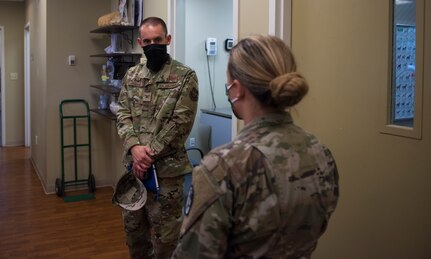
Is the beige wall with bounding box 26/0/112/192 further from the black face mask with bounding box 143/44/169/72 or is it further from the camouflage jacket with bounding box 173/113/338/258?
the camouflage jacket with bounding box 173/113/338/258

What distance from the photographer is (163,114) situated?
220 centimetres

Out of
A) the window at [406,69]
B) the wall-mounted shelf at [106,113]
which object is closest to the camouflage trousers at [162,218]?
the window at [406,69]

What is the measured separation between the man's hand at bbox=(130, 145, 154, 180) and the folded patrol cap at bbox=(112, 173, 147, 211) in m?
0.08

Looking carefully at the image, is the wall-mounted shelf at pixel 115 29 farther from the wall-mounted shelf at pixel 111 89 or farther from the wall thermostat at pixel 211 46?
the wall thermostat at pixel 211 46

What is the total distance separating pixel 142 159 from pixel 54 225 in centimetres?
211

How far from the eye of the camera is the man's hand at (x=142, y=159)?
2.17 metres

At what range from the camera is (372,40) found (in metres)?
1.71

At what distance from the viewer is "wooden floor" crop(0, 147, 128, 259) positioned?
Result: 3.30 m

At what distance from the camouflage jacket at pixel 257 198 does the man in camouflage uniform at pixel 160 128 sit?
1245 mm

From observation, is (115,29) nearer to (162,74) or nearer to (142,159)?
(162,74)

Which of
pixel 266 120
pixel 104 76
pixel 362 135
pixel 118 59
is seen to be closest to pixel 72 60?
pixel 104 76

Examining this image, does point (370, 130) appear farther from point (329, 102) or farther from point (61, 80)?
point (61, 80)

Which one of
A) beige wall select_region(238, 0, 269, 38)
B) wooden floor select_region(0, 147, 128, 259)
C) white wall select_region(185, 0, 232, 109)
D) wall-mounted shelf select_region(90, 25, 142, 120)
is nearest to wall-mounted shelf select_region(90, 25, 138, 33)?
wall-mounted shelf select_region(90, 25, 142, 120)

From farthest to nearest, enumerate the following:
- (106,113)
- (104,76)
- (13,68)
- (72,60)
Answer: (13,68) < (72,60) < (104,76) < (106,113)
